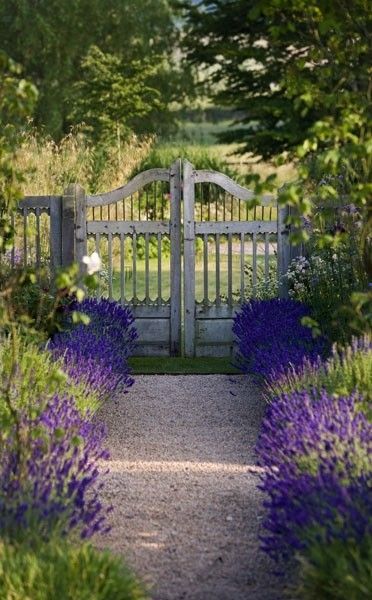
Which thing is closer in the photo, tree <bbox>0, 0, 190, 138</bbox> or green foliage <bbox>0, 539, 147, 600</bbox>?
green foliage <bbox>0, 539, 147, 600</bbox>

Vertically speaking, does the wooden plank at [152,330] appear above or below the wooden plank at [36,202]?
below

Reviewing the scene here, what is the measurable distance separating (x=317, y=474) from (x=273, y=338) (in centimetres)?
361

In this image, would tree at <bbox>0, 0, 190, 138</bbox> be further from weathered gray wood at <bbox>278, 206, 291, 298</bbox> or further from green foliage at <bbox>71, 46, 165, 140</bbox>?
weathered gray wood at <bbox>278, 206, 291, 298</bbox>

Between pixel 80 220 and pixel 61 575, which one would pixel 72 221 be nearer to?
pixel 80 220

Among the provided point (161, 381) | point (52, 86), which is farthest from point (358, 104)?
point (52, 86)

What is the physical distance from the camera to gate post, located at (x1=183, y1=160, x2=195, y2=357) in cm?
973

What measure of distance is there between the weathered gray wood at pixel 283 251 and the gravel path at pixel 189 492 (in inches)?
65.0

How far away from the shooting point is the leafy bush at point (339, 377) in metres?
5.52

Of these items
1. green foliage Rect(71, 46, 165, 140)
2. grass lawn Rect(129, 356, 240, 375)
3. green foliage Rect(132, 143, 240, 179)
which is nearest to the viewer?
grass lawn Rect(129, 356, 240, 375)

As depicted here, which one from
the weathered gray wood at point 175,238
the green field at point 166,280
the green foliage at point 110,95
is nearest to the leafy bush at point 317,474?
the weathered gray wood at point 175,238

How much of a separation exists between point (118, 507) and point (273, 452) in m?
0.78

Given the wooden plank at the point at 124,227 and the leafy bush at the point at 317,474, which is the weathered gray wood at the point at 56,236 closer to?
the wooden plank at the point at 124,227

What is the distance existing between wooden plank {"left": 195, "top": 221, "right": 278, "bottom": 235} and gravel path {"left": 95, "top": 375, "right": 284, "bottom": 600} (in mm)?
1858

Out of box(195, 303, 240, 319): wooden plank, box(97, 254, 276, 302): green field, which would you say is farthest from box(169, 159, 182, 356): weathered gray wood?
box(97, 254, 276, 302): green field
